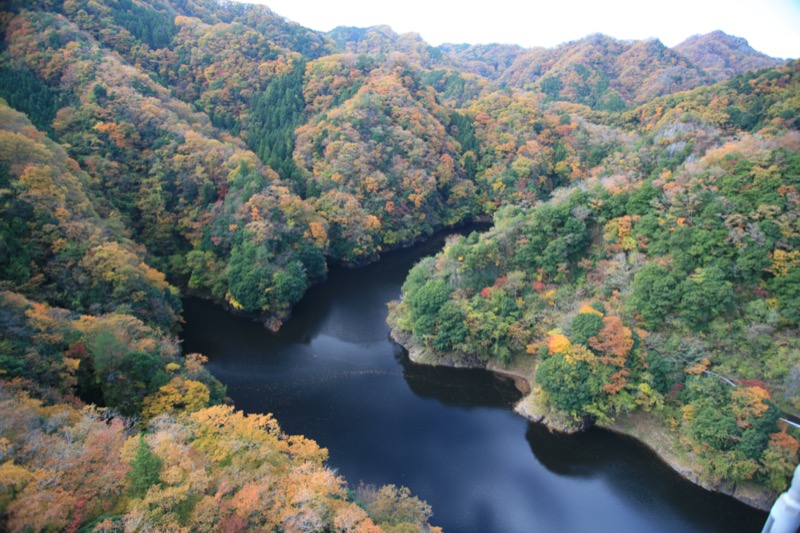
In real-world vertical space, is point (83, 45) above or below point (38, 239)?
above

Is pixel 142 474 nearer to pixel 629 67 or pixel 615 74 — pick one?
pixel 629 67

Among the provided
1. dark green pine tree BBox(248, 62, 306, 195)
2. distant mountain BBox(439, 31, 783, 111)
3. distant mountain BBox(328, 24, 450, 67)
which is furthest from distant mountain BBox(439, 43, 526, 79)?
dark green pine tree BBox(248, 62, 306, 195)

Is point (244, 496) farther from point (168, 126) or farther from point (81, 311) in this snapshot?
point (168, 126)

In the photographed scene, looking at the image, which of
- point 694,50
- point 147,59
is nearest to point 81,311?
point 147,59

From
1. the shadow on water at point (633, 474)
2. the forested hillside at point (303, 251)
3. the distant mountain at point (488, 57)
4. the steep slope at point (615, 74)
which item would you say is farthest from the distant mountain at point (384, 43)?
the shadow on water at point (633, 474)

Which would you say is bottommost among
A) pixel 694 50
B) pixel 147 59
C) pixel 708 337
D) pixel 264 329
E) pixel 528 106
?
pixel 264 329

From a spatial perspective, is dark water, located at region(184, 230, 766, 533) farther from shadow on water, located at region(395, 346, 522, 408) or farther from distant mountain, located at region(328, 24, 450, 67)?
distant mountain, located at region(328, 24, 450, 67)

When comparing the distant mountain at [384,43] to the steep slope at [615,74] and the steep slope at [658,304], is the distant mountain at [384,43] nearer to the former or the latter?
the steep slope at [615,74]
